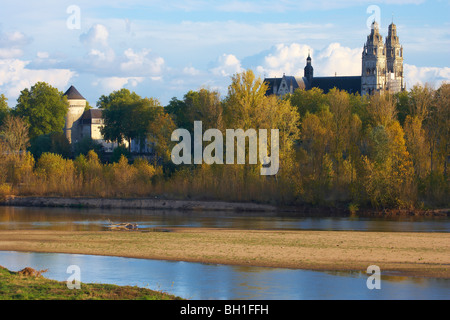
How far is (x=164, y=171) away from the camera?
75.1 meters

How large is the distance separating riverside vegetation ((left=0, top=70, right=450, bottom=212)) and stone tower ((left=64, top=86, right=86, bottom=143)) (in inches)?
2423

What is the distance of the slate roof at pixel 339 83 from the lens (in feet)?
537

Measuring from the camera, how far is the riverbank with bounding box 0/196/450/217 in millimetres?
59278

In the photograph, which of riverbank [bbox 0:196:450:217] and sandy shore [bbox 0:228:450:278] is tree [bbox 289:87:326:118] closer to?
riverbank [bbox 0:196:450:217]

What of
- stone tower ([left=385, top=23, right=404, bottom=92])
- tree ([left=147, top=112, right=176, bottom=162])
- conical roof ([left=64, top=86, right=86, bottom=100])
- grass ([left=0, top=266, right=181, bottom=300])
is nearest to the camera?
grass ([left=0, top=266, right=181, bottom=300])

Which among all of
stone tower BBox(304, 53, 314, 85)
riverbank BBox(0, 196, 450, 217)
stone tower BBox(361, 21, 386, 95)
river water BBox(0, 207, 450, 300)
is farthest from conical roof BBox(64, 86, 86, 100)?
river water BBox(0, 207, 450, 300)

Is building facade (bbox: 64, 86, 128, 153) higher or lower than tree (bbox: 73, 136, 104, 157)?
higher

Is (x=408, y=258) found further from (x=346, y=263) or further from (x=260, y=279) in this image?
(x=260, y=279)

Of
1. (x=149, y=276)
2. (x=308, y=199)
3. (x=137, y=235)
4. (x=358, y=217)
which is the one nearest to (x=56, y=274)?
(x=149, y=276)

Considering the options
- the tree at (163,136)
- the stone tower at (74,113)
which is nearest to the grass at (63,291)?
the tree at (163,136)

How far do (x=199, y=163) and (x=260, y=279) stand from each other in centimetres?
4564

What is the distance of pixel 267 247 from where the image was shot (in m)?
33.7

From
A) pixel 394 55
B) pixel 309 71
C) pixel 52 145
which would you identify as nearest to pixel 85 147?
pixel 52 145

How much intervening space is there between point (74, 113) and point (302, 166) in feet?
294
